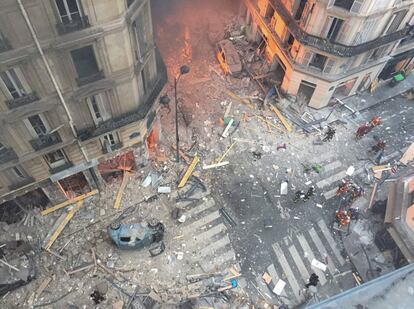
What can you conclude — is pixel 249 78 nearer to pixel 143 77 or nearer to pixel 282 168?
pixel 282 168

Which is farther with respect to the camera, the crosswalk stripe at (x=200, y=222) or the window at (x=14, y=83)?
the crosswalk stripe at (x=200, y=222)

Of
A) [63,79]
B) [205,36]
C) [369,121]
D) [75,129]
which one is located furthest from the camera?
[205,36]

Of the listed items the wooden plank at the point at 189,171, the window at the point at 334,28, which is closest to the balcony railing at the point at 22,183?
the wooden plank at the point at 189,171

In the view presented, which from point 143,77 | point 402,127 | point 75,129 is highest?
point 143,77

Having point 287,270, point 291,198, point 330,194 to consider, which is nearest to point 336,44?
point 330,194

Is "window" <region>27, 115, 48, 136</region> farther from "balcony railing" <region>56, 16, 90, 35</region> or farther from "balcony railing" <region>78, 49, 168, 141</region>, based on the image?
"balcony railing" <region>56, 16, 90, 35</region>

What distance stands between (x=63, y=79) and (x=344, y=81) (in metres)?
24.6

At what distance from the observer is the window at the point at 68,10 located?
1537cm

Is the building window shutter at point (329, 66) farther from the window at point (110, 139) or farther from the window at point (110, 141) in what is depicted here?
the window at point (110, 139)

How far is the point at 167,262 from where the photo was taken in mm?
25594

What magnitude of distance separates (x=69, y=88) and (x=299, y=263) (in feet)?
65.4

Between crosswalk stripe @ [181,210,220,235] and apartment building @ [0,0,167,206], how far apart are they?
23.9 feet

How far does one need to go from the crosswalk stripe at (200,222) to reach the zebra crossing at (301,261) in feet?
16.4

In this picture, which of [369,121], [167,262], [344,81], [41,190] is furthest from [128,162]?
[369,121]
